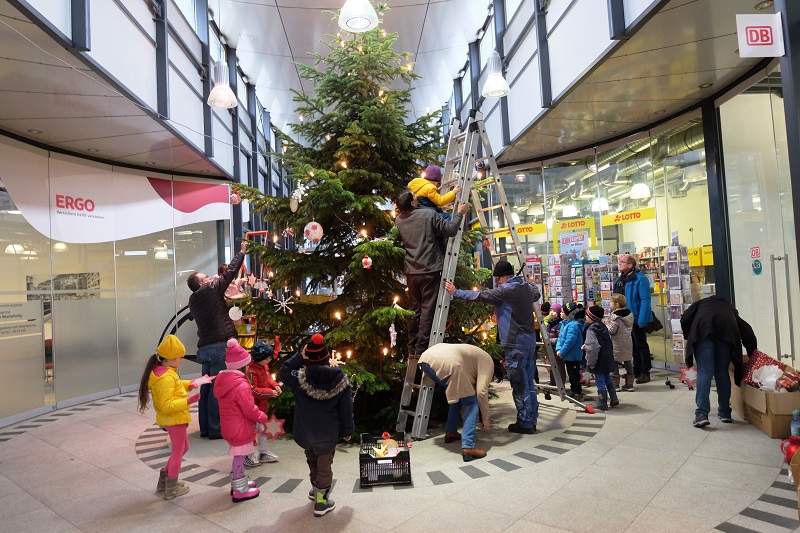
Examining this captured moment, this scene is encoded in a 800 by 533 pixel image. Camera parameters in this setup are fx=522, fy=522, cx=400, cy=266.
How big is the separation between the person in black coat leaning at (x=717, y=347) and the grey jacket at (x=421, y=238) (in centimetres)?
282

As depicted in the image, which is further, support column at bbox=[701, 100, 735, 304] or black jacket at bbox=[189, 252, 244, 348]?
support column at bbox=[701, 100, 735, 304]

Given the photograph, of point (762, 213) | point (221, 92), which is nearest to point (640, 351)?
point (762, 213)

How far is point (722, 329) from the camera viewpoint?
5414 mm

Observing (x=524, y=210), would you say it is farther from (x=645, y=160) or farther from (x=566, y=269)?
(x=645, y=160)

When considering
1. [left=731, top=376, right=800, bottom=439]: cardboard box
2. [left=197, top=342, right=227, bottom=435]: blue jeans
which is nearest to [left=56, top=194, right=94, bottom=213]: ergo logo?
[left=197, top=342, right=227, bottom=435]: blue jeans

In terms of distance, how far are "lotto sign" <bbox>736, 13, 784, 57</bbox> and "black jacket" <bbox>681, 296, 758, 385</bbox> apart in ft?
8.96

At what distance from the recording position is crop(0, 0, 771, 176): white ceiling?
540 cm

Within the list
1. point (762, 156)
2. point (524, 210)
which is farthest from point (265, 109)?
point (762, 156)

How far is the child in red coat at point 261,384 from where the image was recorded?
4949 millimetres

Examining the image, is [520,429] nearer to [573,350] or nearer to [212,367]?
[573,350]

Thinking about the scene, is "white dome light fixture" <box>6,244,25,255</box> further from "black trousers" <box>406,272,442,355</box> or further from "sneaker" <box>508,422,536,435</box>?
"sneaker" <box>508,422,536,435</box>

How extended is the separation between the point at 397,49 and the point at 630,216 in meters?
6.08

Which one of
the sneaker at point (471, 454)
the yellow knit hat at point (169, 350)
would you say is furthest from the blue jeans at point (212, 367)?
the sneaker at point (471, 454)

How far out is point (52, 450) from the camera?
19.4 ft
